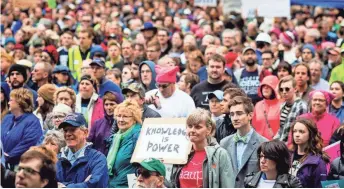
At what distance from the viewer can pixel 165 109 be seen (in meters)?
13.8

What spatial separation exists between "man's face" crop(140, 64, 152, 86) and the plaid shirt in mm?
2490

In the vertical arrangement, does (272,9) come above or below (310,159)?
above

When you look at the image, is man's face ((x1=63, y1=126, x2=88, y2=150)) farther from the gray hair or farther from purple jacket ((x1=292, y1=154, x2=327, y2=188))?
purple jacket ((x1=292, y1=154, x2=327, y2=188))

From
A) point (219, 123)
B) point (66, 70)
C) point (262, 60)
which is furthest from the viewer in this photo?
point (262, 60)

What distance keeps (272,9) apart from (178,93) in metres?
4.42

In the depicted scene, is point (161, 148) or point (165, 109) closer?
point (161, 148)

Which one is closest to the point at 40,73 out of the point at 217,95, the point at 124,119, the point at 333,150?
the point at 217,95

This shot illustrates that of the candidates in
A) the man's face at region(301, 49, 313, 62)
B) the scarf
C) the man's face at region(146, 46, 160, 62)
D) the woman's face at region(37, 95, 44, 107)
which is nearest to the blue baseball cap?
the scarf

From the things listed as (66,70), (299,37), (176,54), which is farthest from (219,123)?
(299,37)

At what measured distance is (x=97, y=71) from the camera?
15852 mm

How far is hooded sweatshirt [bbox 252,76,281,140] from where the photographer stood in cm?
1350

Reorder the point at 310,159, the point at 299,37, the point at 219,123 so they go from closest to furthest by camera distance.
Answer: the point at 310,159 < the point at 219,123 < the point at 299,37

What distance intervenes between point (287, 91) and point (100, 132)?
2.50m

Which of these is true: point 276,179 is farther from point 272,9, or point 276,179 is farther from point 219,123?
point 272,9
